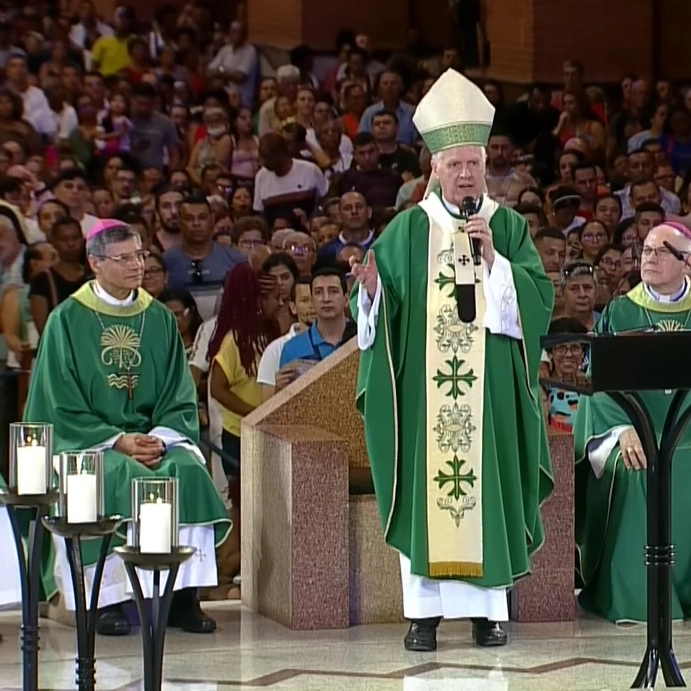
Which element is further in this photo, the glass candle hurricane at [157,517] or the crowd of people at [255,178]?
the crowd of people at [255,178]

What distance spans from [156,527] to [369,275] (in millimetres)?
2335

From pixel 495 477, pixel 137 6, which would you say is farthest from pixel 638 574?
pixel 137 6

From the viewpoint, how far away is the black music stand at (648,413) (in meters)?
5.81

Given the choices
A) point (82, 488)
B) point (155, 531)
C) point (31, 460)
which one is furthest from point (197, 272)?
point (155, 531)

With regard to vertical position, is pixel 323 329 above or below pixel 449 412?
above

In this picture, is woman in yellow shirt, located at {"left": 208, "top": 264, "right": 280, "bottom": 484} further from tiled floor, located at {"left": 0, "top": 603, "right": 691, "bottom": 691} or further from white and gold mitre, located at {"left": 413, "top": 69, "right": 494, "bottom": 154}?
white and gold mitre, located at {"left": 413, "top": 69, "right": 494, "bottom": 154}

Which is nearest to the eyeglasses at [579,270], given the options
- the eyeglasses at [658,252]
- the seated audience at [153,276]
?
the seated audience at [153,276]

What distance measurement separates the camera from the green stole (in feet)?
24.2

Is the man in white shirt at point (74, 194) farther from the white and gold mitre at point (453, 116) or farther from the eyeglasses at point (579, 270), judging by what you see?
the white and gold mitre at point (453, 116)

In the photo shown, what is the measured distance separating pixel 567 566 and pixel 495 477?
739 mm

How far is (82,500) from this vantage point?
17.2 ft

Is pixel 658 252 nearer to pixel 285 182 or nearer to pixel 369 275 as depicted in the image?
pixel 369 275

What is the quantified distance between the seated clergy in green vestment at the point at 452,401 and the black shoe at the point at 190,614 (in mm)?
824

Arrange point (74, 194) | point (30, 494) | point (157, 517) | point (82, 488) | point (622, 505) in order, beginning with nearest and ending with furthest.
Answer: point (157, 517)
point (82, 488)
point (30, 494)
point (622, 505)
point (74, 194)
